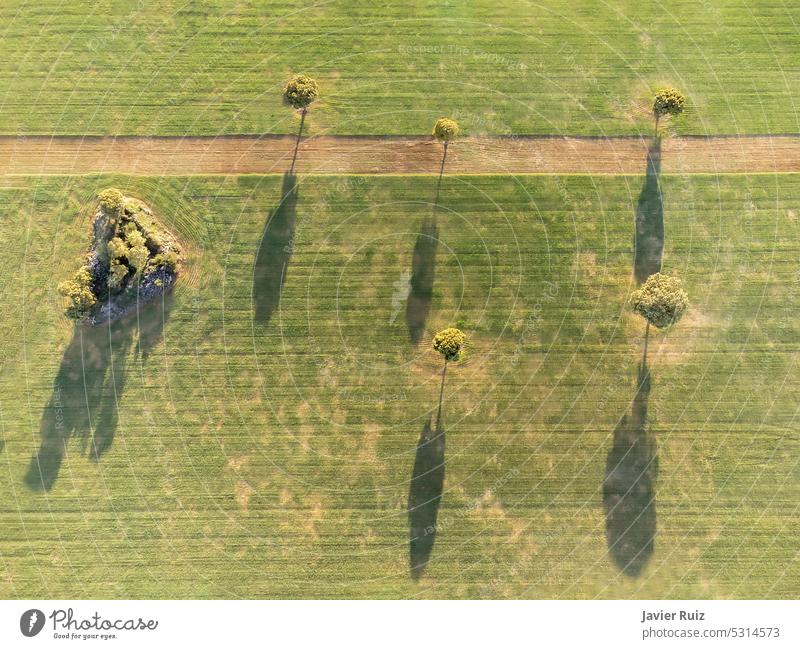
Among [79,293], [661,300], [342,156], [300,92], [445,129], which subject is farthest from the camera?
[342,156]

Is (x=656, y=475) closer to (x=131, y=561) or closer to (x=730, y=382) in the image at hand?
(x=730, y=382)

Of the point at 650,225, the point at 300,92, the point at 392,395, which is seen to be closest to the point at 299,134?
the point at 300,92

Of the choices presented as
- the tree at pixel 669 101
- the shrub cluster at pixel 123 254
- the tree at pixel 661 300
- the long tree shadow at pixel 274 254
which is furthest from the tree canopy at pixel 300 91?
the tree at pixel 661 300

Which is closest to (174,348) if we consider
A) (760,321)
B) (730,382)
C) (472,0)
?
(472,0)

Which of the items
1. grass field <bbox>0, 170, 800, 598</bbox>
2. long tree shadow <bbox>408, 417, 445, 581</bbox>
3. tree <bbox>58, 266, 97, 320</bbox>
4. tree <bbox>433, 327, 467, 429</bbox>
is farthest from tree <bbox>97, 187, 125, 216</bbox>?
long tree shadow <bbox>408, 417, 445, 581</bbox>

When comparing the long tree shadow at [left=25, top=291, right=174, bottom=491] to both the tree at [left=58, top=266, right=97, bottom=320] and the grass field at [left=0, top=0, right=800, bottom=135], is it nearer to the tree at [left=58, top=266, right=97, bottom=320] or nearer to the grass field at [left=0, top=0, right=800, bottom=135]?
the tree at [left=58, top=266, right=97, bottom=320]

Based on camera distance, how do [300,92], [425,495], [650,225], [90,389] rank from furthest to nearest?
[650,225] < [90,389] < [425,495] < [300,92]

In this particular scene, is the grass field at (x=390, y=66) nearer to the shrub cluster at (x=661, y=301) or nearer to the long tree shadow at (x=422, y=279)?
the long tree shadow at (x=422, y=279)

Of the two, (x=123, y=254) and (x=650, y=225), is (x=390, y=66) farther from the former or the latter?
(x=123, y=254)
